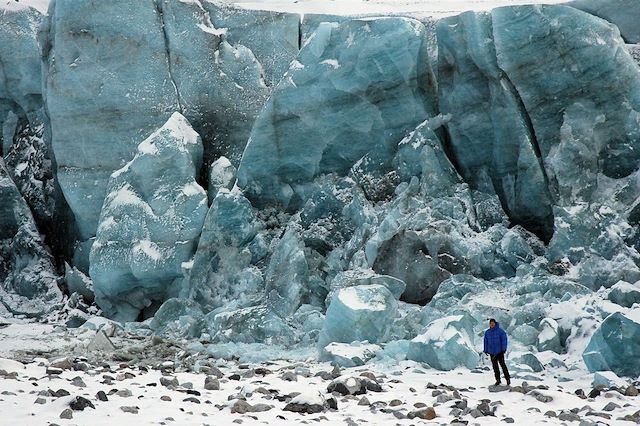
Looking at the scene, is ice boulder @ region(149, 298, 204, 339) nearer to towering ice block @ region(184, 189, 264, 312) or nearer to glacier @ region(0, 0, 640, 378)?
glacier @ region(0, 0, 640, 378)

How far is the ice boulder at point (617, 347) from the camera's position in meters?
11.6

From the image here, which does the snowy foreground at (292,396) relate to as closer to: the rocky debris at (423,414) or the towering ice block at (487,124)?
the rocky debris at (423,414)

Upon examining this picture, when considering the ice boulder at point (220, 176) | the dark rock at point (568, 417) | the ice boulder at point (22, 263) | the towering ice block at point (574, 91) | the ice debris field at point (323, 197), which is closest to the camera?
the dark rock at point (568, 417)

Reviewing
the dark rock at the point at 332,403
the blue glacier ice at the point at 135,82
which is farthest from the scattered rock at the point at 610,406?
the blue glacier ice at the point at 135,82

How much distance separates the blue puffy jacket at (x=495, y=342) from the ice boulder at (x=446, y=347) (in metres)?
1.31

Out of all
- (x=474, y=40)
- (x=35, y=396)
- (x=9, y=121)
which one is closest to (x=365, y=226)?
(x=474, y=40)

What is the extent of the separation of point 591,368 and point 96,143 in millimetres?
17002

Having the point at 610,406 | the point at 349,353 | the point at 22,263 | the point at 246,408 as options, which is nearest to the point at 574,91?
the point at 349,353

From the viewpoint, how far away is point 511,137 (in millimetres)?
19625

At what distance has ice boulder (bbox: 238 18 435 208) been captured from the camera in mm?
20953

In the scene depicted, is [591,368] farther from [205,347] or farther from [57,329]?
[57,329]

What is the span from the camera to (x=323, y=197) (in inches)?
813

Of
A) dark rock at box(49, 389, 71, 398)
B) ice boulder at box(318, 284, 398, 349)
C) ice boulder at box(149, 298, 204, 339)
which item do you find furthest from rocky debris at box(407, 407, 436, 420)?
ice boulder at box(149, 298, 204, 339)

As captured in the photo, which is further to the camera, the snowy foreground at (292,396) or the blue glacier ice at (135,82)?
the blue glacier ice at (135,82)
